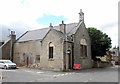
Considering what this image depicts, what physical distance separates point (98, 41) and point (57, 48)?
13588mm

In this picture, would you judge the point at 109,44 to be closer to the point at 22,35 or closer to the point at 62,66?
the point at 62,66

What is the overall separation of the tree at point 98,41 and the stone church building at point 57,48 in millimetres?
2593

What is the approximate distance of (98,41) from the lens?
38375 mm

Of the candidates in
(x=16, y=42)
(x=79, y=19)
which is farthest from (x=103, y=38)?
(x=16, y=42)

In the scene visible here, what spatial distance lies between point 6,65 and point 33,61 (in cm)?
576

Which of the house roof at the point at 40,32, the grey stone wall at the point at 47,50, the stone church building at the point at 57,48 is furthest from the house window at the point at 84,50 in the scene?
the grey stone wall at the point at 47,50

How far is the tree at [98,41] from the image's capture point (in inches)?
1494

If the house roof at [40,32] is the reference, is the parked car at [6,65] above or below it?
below

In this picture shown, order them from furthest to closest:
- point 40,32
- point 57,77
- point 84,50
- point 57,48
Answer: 1. point 40,32
2. point 84,50
3. point 57,48
4. point 57,77

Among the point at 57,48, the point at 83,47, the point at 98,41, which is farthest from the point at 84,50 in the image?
the point at 57,48

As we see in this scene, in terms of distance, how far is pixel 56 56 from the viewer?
2822cm

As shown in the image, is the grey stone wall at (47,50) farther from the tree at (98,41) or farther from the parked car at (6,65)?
the tree at (98,41)

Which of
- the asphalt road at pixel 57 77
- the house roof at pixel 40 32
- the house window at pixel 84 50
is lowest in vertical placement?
the asphalt road at pixel 57 77

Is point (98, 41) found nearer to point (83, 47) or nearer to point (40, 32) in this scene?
point (83, 47)
